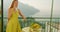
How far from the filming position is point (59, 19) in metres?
1.31

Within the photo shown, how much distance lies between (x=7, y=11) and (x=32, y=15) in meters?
0.28

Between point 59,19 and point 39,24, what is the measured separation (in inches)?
9.2

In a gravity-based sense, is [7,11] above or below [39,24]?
above

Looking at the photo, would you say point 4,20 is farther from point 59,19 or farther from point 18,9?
point 59,19

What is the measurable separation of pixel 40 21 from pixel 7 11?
38cm

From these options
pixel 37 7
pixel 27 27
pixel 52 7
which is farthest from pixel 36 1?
pixel 27 27

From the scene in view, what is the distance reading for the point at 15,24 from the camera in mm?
1286

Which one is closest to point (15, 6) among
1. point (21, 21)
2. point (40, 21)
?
point (21, 21)

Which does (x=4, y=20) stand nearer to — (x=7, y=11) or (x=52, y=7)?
(x=7, y=11)

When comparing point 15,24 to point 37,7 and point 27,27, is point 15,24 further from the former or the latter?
point 37,7

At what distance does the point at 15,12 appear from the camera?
4.23ft

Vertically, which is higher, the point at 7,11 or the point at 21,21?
the point at 7,11

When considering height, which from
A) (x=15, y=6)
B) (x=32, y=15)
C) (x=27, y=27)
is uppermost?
(x=15, y=6)

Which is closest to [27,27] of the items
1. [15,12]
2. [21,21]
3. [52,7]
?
[21,21]
